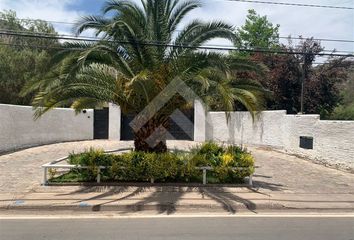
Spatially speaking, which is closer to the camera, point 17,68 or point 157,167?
point 157,167

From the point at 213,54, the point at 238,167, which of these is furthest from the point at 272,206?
the point at 213,54

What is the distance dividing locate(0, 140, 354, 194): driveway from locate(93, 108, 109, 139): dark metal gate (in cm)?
464

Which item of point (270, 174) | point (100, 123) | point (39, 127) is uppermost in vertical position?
point (100, 123)

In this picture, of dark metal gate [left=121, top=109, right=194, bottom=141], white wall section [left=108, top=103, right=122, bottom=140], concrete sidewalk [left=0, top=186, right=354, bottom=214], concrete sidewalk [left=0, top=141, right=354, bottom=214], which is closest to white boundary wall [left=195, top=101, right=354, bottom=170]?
dark metal gate [left=121, top=109, right=194, bottom=141]

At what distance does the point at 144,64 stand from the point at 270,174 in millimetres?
6146

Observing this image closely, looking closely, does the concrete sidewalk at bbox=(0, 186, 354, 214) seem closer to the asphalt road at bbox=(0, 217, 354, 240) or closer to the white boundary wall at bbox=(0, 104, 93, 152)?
the asphalt road at bbox=(0, 217, 354, 240)

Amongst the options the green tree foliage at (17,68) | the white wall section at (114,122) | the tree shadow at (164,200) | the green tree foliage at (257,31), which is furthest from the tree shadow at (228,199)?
the green tree foliage at (257,31)

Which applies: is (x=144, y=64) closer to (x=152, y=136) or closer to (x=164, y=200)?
(x=152, y=136)

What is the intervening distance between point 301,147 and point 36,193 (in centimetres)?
1265

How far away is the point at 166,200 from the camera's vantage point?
8945mm

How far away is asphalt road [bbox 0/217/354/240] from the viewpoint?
6406 mm

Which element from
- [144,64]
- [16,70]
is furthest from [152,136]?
[16,70]

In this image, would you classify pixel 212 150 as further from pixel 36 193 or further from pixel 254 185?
pixel 36 193

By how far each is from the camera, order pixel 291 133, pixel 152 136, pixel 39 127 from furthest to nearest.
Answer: pixel 39 127 → pixel 291 133 → pixel 152 136
